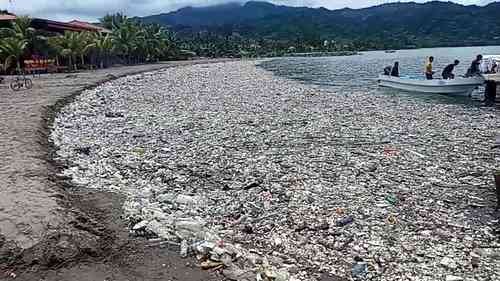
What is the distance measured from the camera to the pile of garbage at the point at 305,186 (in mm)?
7398

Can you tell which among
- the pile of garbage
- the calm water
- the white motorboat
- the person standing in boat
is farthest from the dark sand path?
the person standing in boat

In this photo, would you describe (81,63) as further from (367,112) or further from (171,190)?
(171,190)

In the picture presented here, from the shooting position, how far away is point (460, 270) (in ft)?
22.9

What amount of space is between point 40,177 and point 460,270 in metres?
9.27

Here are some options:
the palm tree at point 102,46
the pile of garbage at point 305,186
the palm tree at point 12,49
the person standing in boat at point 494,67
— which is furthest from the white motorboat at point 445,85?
the palm tree at point 102,46

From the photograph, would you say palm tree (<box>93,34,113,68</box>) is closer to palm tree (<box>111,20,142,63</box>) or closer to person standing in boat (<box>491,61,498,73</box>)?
palm tree (<box>111,20,142,63</box>)

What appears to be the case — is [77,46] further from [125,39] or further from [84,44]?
[125,39]

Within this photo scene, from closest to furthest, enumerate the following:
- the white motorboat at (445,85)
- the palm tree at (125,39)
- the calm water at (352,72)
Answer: the white motorboat at (445,85), the calm water at (352,72), the palm tree at (125,39)

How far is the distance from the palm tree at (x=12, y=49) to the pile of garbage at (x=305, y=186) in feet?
82.9

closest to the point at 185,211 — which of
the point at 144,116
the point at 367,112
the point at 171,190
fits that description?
the point at 171,190

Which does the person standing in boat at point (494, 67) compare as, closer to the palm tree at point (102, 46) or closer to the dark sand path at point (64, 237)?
the dark sand path at point (64, 237)

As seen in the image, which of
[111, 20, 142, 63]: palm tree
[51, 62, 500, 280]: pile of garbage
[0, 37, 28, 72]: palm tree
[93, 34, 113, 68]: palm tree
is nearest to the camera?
[51, 62, 500, 280]: pile of garbage

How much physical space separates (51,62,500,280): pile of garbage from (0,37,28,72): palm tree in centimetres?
2528

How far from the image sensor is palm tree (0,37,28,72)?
4176 centimetres
